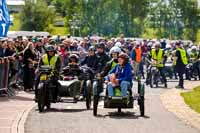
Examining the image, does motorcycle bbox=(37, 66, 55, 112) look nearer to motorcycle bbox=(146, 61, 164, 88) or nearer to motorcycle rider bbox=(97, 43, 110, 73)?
motorcycle rider bbox=(97, 43, 110, 73)

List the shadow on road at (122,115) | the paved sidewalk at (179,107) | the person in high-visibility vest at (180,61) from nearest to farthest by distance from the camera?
the paved sidewalk at (179,107), the shadow on road at (122,115), the person in high-visibility vest at (180,61)

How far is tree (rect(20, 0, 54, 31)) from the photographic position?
302 feet

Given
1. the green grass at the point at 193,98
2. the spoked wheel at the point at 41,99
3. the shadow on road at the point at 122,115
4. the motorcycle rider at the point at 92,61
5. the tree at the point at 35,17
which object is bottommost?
the green grass at the point at 193,98

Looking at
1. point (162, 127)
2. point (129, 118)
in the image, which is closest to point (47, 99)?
point (129, 118)

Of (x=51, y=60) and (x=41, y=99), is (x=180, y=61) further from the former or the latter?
(x=41, y=99)

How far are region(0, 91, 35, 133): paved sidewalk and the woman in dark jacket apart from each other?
82cm

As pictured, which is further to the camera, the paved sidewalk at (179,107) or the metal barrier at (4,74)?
the metal barrier at (4,74)

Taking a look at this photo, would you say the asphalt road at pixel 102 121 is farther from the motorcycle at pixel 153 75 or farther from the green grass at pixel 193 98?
the motorcycle at pixel 153 75

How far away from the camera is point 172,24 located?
100 metres

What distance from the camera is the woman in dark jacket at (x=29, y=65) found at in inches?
1014

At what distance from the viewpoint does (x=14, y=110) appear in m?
18.8

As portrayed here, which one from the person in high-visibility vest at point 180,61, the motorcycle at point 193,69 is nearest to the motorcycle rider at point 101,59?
the person in high-visibility vest at point 180,61

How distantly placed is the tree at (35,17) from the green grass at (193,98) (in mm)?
64591

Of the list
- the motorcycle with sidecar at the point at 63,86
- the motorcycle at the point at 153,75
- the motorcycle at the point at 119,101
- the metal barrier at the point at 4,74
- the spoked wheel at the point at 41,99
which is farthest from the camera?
the motorcycle at the point at 153,75
